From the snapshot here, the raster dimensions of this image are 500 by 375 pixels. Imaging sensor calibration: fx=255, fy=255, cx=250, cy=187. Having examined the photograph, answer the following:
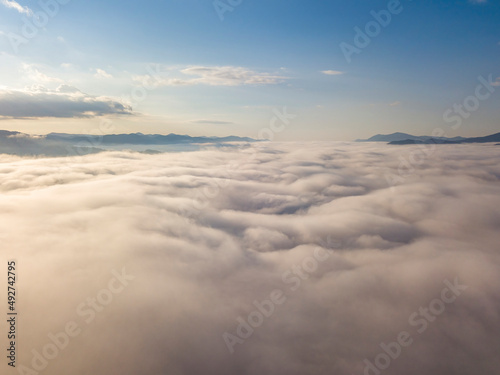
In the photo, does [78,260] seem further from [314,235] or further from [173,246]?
[314,235]

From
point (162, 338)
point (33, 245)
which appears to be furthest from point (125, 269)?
point (33, 245)

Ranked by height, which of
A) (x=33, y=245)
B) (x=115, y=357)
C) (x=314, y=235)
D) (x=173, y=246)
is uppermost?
(x=33, y=245)

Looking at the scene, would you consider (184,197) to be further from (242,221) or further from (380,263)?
(380,263)

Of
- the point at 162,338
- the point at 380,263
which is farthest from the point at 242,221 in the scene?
the point at 162,338

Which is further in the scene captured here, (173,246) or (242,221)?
(242,221)

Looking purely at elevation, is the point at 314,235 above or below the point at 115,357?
above

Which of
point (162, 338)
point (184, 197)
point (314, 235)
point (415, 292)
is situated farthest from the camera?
point (184, 197)

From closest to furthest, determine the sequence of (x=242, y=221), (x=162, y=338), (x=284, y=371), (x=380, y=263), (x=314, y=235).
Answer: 1. (x=284, y=371)
2. (x=162, y=338)
3. (x=380, y=263)
4. (x=314, y=235)
5. (x=242, y=221)

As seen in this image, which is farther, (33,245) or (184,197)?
(184,197)

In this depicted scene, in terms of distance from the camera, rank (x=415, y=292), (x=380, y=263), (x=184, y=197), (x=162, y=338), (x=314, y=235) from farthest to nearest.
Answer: (x=184, y=197), (x=314, y=235), (x=380, y=263), (x=415, y=292), (x=162, y=338)
